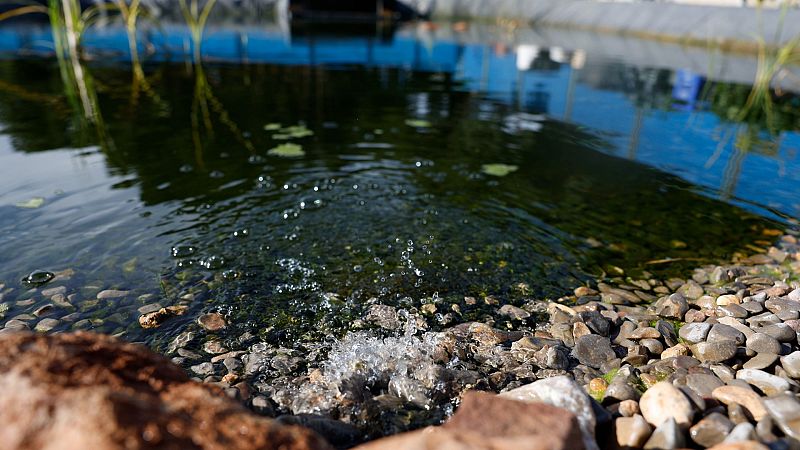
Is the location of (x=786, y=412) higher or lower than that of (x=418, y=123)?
lower

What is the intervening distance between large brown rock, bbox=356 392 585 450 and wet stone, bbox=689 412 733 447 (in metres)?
0.53

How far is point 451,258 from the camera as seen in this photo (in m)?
3.16

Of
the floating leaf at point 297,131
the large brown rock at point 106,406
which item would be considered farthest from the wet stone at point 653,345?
the floating leaf at point 297,131

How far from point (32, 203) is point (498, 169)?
12.0 ft

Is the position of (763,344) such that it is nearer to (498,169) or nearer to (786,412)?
(786,412)

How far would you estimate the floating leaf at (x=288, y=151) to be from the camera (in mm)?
4719

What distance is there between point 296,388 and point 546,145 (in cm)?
407

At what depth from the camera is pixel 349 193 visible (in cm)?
395

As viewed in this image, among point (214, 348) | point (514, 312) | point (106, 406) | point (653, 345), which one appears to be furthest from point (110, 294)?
point (653, 345)

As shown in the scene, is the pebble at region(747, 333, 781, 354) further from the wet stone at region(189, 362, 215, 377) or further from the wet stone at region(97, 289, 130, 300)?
the wet stone at region(97, 289, 130, 300)

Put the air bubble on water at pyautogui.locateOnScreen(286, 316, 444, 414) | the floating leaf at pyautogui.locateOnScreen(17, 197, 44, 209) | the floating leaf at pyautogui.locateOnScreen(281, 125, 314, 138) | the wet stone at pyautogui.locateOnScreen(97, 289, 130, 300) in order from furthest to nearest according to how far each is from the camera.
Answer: the floating leaf at pyautogui.locateOnScreen(281, 125, 314, 138), the floating leaf at pyautogui.locateOnScreen(17, 197, 44, 209), the wet stone at pyautogui.locateOnScreen(97, 289, 130, 300), the air bubble on water at pyautogui.locateOnScreen(286, 316, 444, 414)

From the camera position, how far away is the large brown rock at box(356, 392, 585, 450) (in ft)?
3.86

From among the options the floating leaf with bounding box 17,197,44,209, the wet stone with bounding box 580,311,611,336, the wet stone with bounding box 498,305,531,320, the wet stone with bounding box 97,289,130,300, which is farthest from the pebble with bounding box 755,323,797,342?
the floating leaf with bounding box 17,197,44,209

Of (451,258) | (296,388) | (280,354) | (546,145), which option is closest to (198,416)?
(296,388)
